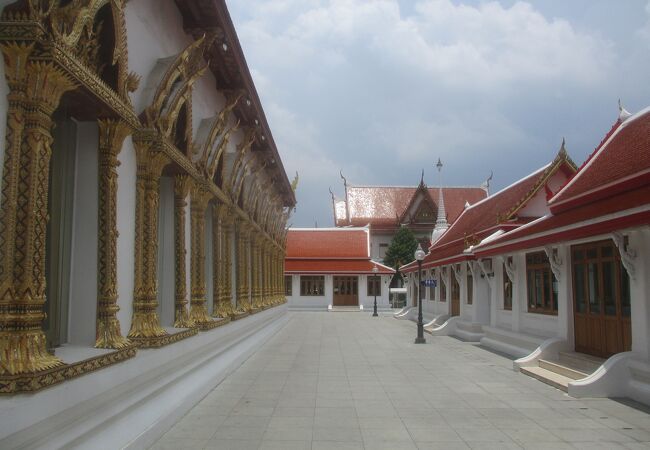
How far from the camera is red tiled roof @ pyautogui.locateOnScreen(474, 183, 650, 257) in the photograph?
680 centimetres

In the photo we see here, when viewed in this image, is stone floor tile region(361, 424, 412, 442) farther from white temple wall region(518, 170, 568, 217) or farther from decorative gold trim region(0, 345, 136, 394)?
white temple wall region(518, 170, 568, 217)

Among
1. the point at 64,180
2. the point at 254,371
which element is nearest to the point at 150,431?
the point at 64,180

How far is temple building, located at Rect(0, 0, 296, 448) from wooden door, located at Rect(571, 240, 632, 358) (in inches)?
233

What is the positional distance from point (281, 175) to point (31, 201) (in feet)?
45.7

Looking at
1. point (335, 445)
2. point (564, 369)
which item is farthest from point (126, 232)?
point (564, 369)

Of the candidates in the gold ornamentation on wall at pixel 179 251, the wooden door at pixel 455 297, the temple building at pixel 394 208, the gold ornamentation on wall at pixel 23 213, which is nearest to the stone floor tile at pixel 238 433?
the gold ornamentation on wall at pixel 179 251

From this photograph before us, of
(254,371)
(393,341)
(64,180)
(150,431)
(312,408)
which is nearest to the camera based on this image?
(64,180)

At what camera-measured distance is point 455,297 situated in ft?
63.7

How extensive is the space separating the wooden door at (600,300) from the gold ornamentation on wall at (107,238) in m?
7.08

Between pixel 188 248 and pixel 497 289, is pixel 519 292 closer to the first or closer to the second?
pixel 497 289

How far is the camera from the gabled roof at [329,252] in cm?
3650

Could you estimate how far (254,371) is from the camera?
989cm

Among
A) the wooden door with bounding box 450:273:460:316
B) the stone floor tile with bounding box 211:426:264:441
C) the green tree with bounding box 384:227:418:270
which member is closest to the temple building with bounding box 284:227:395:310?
the green tree with bounding box 384:227:418:270

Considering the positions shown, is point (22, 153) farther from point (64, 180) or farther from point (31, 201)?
point (64, 180)
